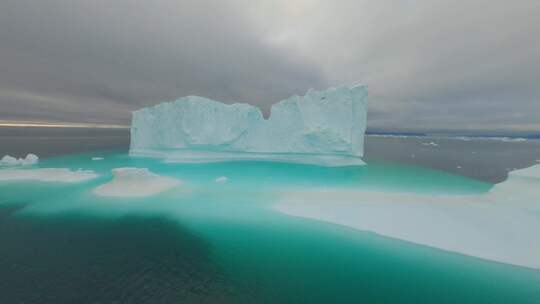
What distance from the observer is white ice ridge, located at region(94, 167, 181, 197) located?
43.1ft

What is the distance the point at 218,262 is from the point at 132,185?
10.7 m

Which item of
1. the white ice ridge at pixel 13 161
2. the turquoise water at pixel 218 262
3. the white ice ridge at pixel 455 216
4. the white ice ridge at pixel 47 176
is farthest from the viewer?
the white ice ridge at pixel 13 161

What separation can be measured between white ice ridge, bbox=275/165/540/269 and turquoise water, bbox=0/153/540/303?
0.64 meters

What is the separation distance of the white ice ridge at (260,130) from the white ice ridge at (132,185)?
12854 mm

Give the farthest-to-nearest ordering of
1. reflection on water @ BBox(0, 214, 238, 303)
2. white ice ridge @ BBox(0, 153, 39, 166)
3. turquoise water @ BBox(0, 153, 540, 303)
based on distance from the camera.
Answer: white ice ridge @ BBox(0, 153, 39, 166), turquoise water @ BBox(0, 153, 540, 303), reflection on water @ BBox(0, 214, 238, 303)

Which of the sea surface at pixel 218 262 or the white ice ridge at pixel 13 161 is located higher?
the white ice ridge at pixel 13 161

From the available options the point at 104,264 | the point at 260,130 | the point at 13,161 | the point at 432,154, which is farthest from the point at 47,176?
the point at 432,154

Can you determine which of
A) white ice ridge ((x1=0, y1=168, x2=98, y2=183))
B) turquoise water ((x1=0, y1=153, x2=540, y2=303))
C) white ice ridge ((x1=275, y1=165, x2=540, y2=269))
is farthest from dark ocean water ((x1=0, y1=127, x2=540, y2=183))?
turquoise water ((x1=0, y1=153, x2=540, y2=303))

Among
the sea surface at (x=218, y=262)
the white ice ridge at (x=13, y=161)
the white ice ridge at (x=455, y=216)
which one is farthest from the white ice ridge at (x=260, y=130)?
the sea surface at (x=218, y=262)

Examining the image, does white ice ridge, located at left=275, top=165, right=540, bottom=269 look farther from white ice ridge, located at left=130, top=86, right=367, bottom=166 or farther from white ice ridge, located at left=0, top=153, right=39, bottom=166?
A: white ice ridge, located at left=0, top=153, right=39, bottom=166

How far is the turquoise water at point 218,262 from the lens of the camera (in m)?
5.34

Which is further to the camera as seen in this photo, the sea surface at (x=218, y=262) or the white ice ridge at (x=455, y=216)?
the white ice ridge at (x=455, y=216)

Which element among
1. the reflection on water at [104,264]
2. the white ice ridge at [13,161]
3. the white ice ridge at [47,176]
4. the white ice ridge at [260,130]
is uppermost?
the white ice ridge at [260,130]

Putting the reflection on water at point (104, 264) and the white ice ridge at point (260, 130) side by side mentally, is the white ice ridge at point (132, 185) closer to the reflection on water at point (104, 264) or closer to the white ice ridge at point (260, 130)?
the reflection on water at point (104, 264)
